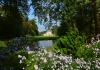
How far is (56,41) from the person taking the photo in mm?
17875

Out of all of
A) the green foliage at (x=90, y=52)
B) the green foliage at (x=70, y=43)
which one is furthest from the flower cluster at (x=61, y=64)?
the green foliage at (x=70, y=43)

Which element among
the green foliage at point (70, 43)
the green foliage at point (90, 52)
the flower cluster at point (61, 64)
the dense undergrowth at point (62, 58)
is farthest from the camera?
the green foliage at point (70, 43)

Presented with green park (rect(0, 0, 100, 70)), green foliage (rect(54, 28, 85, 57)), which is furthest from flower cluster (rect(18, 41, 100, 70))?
green foliage (rect(54, 28, 85, 57))

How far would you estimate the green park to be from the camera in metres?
7.44

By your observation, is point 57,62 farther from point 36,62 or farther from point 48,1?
point 48,1

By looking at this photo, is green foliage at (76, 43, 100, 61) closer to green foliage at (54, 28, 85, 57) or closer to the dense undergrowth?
the dense undergrowth

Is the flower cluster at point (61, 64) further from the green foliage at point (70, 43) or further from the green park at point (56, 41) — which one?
the green foliage at point (70, 43)

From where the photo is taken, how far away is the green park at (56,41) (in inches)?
293

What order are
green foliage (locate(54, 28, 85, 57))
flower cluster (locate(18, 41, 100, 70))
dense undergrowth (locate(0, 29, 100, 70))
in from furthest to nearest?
1. green foliage (locate(54, 28, 85, 57))
2. dense undergrowth (locate(0, 29, 100, 70))
3. flower cluster (locate(18, 41, 100, 70))

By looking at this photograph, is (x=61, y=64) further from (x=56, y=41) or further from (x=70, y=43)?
(x=56, y=41)

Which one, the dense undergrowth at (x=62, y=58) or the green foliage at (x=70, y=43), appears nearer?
the dense undergrowth at (x=62, y=58)

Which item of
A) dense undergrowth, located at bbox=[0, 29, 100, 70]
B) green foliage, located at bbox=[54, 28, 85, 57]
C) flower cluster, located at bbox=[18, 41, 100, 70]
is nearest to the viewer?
flower cluster, located at bbox=[18, 41, 100, 70]

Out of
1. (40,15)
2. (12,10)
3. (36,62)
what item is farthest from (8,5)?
(36,62)

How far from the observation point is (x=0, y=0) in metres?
33.1
